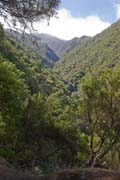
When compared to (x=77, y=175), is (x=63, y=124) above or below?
above

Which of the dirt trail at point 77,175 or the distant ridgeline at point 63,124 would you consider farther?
the distant ridgeline at point 63,124

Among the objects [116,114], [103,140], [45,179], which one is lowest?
[45,179]

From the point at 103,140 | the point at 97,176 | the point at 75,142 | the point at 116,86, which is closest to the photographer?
the point at 97,176

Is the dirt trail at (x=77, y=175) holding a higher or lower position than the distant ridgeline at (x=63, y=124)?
lower

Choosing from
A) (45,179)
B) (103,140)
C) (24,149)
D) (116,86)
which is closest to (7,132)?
(24,149)

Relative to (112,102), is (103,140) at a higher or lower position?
lower

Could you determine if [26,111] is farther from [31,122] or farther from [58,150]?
[58,150]

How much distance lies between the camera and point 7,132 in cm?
3369

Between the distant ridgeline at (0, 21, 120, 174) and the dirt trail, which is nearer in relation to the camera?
the dirt trail

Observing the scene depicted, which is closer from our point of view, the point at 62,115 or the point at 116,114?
the point at 116,114

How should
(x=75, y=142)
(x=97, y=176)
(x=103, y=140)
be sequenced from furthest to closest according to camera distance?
(x=75, y=142) → (x=103, y=140) → (x=97, y=176)

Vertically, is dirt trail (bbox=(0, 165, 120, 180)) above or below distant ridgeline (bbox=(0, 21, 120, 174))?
below

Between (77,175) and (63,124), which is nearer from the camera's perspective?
(77,175)

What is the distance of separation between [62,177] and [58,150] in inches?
931
